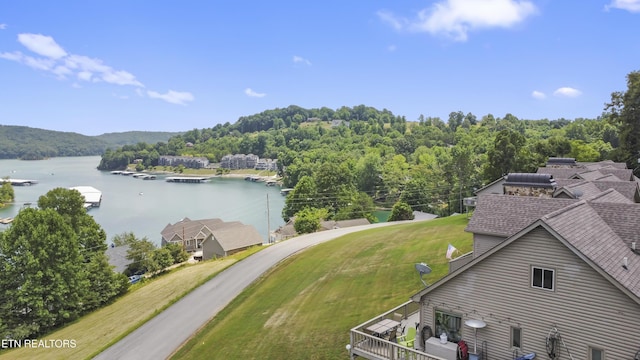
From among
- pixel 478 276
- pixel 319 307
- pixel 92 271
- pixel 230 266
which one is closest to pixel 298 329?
pixel 319 307

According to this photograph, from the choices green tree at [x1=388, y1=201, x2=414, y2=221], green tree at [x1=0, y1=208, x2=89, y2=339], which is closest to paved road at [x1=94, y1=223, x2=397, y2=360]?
green tree at [x1=0, y1=208, x2=89, y2=339]

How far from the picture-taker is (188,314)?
2598cm

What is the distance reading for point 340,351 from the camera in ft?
50.6

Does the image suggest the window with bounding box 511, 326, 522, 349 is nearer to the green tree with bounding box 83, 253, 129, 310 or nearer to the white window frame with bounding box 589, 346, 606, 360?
the white window frame with bounding box 589, 346, 606, 360

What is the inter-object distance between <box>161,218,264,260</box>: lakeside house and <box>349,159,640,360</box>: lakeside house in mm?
43316

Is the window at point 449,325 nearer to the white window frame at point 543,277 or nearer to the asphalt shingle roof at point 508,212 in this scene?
the white window frame at point 543,277

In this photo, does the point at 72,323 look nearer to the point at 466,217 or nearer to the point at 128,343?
the point at 128,343

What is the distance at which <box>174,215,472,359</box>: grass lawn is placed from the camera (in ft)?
58.2

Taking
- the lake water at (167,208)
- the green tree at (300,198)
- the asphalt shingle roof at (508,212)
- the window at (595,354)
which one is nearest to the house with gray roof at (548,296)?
the window at (595,354)

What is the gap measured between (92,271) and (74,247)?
3.18m

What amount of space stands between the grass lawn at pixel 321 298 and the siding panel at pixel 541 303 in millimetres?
5571

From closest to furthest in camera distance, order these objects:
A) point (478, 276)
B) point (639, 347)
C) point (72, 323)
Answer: point (639, 347) → point (478, 276) → point (72, 323)

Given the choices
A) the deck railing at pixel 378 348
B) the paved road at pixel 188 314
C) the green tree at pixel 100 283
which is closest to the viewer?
the deck railing at pixel 378 348

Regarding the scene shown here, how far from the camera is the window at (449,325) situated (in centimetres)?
1242
